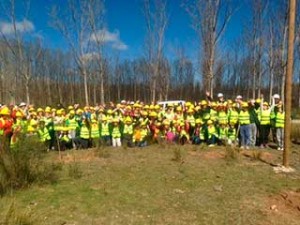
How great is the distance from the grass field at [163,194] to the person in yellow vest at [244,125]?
7.32ft

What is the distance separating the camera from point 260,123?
12570 mm

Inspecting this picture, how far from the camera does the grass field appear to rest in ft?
18.4

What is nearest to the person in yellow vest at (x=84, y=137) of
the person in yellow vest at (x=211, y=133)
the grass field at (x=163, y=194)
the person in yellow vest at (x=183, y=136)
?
the grass field at (x=163, y=194)

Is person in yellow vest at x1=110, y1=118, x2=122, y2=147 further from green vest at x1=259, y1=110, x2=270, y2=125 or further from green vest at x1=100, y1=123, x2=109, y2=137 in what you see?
green vest at x1=259, y1=110, x2=270, y2=125

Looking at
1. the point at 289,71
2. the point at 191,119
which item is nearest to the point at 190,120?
the point at 191,119

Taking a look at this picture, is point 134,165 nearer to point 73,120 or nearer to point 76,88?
point 73,120

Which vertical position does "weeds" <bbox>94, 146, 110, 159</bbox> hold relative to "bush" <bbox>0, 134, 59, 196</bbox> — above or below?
below

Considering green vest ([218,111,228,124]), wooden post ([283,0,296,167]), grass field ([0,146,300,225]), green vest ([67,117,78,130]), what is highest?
wooden post ([283,0,296,167])

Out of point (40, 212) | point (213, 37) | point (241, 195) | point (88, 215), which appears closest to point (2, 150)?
point (40, 212)

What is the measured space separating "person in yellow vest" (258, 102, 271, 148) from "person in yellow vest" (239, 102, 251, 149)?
1.87 feet

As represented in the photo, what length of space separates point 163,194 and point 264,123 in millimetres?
6847

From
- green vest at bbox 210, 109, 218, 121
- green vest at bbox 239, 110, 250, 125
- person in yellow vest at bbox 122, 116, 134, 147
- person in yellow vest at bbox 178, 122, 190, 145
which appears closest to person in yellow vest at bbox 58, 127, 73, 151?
person in yellow vest at bbox 122, 116, 134, 147

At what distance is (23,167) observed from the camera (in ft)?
22.6

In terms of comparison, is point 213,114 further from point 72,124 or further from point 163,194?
point 163,194
